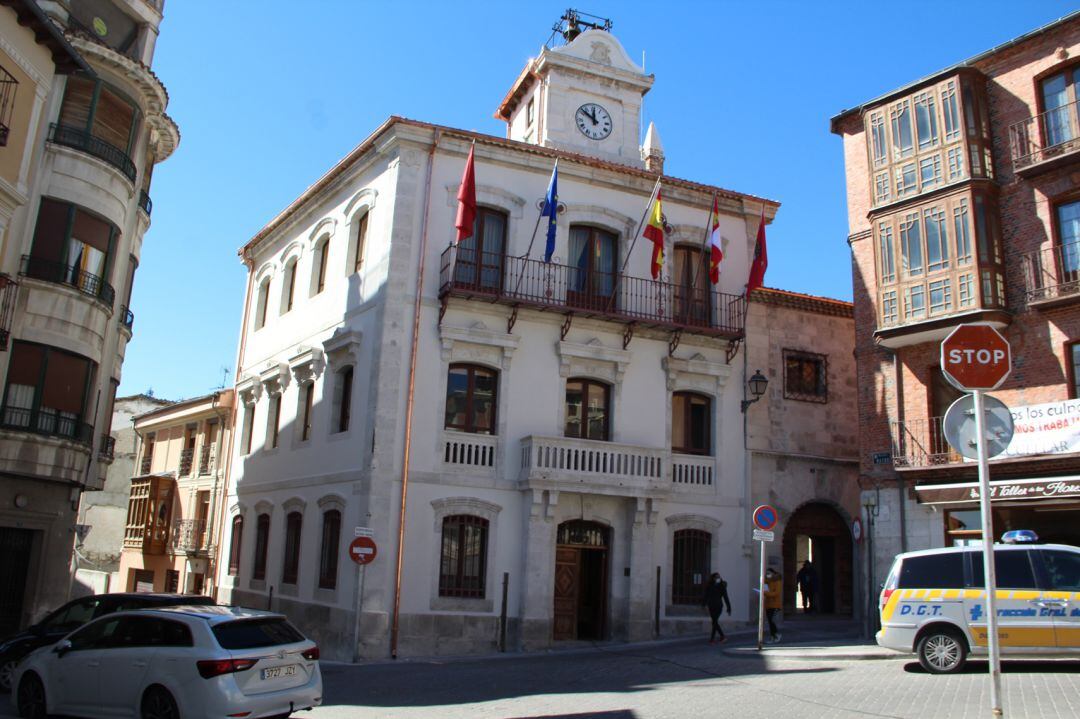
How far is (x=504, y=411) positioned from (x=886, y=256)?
9853mm

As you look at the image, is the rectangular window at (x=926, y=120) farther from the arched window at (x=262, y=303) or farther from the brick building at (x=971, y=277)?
the arched window at (x=262, y=303)

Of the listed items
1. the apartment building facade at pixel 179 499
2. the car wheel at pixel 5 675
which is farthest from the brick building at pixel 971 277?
the apartment building facade at pixel 179 499

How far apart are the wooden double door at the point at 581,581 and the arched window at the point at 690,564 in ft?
6.50

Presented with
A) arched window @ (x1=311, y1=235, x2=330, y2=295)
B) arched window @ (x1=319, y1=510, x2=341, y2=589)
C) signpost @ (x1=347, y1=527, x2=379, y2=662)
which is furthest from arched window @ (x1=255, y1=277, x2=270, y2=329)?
signpost @ (x1=347, y1=527, x2=379, y2=662)

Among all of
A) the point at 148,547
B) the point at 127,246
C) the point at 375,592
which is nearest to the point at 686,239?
the point at 375,592

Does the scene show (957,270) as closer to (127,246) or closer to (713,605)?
(713,605)

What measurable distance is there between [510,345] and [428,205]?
4001 millimetres

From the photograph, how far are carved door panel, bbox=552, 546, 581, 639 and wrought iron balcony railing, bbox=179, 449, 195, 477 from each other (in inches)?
731

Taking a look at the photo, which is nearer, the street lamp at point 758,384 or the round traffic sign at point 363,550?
the round traffic sign at point 363,550

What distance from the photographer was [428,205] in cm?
2231

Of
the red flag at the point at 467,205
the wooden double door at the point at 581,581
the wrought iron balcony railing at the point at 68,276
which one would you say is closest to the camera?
the wrought iron balcony railing at the point at 68,276

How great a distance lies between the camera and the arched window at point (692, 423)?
2434 centimetres

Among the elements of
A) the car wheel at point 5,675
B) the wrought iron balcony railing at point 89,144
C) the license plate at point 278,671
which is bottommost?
the car wheel at point 5,675

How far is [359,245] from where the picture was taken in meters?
24.3
